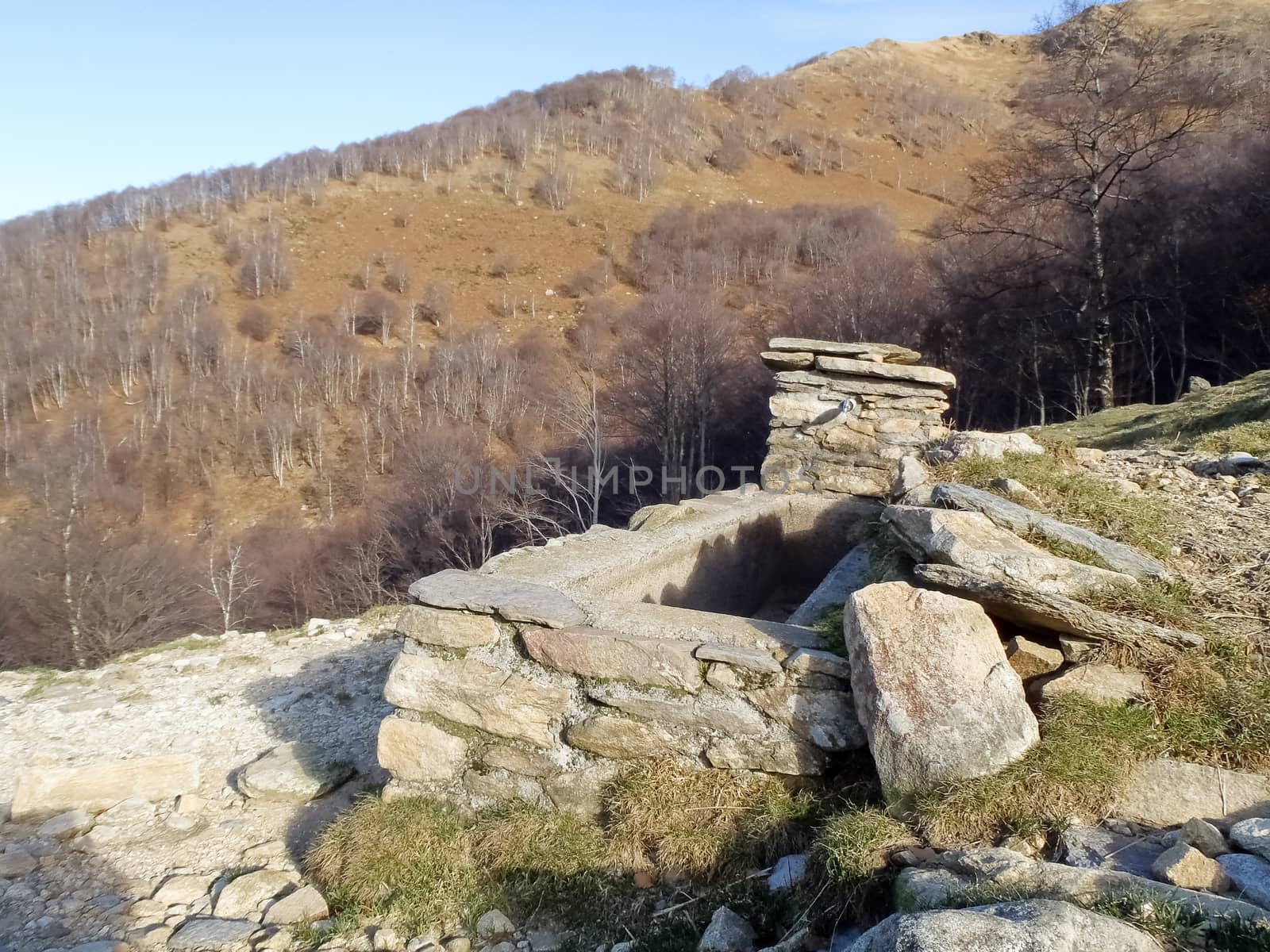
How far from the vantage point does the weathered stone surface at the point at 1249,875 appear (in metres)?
1.62

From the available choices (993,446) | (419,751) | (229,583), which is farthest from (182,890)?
(229,583)

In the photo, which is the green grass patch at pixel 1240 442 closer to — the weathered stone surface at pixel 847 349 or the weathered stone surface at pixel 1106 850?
the weathered stone surface at pixel 847 349

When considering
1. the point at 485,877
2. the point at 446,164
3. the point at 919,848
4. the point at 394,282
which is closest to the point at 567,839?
the point at 485,877

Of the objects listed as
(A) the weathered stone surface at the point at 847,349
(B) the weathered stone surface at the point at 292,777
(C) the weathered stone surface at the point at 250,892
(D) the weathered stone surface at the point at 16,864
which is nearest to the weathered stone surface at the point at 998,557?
(C) the weathered stone surface at the point at 250,892

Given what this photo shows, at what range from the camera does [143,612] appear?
1480 centimetres

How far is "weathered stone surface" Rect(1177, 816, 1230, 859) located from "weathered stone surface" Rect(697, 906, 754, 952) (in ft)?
3.63

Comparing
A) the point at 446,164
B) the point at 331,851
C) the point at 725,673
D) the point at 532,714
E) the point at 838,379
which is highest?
the point at 446,164

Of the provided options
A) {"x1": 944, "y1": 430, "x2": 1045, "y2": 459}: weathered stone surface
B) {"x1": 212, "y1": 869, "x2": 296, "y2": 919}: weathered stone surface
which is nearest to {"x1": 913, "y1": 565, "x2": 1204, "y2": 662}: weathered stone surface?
{"x1": 944, "y1": 430, "x2": 1045, "y2": 459}: weathered stone surface

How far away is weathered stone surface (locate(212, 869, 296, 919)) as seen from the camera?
2.93 meters

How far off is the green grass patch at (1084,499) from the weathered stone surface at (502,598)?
1862 mm

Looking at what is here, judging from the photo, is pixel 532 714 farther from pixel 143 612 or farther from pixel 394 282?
pixel 394 282

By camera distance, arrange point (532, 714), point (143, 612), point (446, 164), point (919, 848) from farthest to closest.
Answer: point (446, 164), point (143, 612), point (532, 714), point (919, 848)

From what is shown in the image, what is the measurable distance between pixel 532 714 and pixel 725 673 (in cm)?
75

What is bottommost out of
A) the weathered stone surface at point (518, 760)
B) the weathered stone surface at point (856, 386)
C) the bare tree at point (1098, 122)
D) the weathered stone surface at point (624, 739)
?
the weathered stone surface at point (518, 760)
